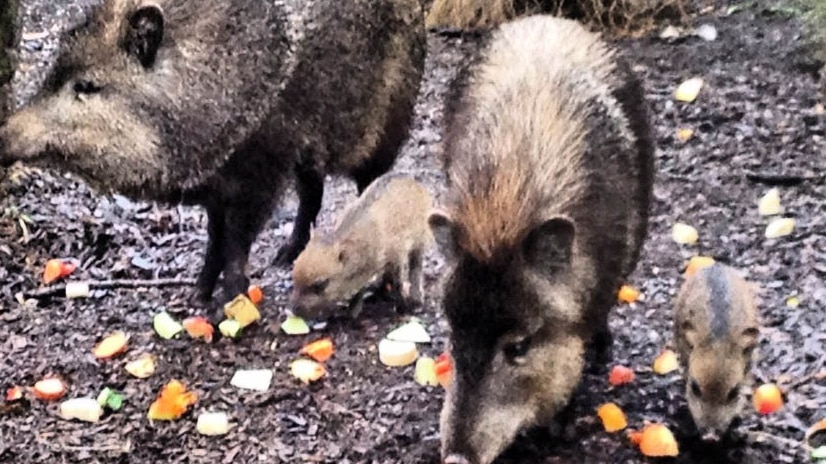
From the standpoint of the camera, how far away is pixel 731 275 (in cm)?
424

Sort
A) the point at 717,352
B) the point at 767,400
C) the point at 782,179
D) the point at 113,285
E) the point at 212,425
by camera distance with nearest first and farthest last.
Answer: the point at 717,352 < the point at 767,400 < the point at 212,425 < the point at 113,285 < the point at 782,179

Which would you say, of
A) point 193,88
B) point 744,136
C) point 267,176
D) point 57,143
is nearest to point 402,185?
point 267,176

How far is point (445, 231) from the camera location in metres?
3.71

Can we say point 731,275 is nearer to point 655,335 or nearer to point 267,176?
point 655,335

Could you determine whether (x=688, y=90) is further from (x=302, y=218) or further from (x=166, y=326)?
(x=166, y=326)

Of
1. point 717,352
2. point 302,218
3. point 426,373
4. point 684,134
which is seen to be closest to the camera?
point 717,352

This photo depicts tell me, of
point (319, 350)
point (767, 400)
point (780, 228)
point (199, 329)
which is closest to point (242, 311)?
point (199, 329)

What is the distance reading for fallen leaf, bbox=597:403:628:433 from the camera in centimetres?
422

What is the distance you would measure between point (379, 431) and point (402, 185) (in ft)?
3.88

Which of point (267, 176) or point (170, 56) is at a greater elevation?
point (170, 56)

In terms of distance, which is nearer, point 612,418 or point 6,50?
point 612,418

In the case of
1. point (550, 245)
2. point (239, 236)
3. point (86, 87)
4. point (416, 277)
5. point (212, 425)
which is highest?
point (86, 87)

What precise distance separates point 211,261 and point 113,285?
52cm

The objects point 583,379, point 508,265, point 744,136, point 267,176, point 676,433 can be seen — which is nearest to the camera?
point 508,265
